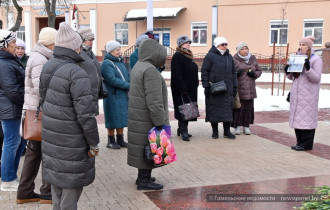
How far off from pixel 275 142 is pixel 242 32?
71.7 ft

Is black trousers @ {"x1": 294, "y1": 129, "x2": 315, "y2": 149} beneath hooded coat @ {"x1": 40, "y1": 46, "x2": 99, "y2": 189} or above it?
beneath

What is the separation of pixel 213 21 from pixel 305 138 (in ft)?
69.9

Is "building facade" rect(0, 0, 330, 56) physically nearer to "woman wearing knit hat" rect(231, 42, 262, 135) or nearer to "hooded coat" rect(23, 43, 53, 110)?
"woman wearing knit hat" rect(231, 42, 262, 135)

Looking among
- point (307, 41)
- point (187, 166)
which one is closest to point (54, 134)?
point (187, 166)

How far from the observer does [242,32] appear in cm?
2894

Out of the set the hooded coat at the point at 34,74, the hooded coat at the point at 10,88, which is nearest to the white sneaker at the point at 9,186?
the hooded coat at the point at 10,88

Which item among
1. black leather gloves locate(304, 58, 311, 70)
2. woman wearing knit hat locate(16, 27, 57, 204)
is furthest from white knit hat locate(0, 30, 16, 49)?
black leather gloves locate(304, 58, 311, 70)

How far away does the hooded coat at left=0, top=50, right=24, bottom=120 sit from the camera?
4.97 m

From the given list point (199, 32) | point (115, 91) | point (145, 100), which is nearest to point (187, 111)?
point (115, 91)

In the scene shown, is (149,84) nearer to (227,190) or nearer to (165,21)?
(227,190)

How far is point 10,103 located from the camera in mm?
5051

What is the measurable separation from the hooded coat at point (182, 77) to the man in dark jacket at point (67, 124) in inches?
161

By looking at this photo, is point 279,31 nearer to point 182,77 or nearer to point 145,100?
point 182,77

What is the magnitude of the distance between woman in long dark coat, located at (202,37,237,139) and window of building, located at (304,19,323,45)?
21874 mm
